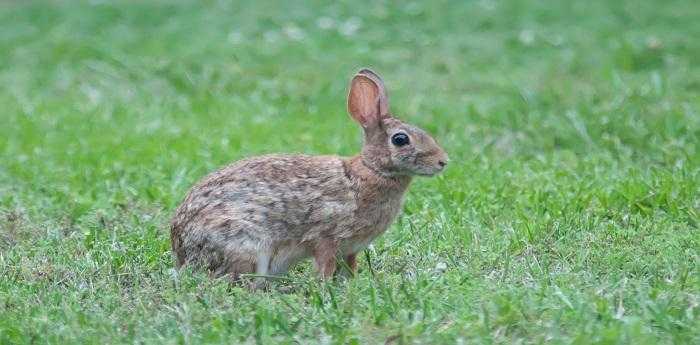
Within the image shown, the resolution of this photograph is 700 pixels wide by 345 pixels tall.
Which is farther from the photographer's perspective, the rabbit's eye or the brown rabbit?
the rabbit's eye

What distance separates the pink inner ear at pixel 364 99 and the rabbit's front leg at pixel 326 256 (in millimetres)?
718

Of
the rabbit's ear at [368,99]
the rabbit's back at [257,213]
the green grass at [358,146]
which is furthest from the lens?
the rabbit's ear at [368,99]

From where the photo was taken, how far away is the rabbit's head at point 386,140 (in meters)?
6.09

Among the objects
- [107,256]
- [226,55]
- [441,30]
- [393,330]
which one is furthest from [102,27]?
[393,330]

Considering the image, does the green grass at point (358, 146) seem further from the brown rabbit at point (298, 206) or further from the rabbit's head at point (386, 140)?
the rabbit's head at point (386, 140)

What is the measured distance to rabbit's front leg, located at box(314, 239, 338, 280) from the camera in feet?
19.3

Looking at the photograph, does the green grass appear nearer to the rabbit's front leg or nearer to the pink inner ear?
the rabbit's front leg

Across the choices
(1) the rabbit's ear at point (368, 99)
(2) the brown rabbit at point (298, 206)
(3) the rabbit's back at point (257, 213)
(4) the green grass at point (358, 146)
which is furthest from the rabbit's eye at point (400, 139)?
(4) the green grass at point (358, 146)

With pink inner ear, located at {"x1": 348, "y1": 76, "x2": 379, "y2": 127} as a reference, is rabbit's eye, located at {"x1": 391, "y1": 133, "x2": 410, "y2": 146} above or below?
below

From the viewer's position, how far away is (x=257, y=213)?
5852 millimetres

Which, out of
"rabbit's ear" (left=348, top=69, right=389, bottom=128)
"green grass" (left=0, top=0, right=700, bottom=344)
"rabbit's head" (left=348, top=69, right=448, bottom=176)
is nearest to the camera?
"green grass" (left=0, top=0, right=700, bottom=344)

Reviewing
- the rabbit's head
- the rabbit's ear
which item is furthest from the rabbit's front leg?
the rabbit's ear

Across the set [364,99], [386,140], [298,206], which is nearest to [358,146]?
[364,99]

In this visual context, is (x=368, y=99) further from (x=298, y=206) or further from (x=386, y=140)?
(x=298, y=206)
